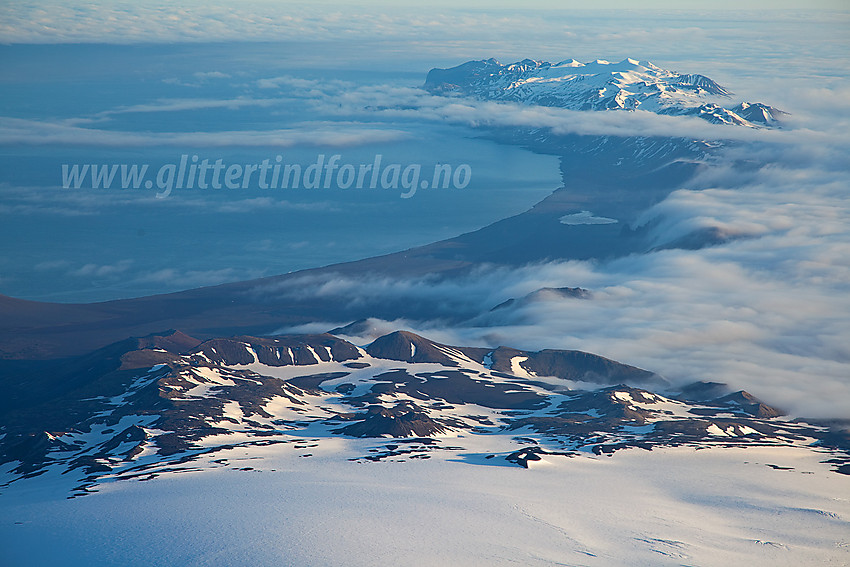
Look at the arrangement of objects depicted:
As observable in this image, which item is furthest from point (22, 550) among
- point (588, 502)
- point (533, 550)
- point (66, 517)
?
point (588, 502)

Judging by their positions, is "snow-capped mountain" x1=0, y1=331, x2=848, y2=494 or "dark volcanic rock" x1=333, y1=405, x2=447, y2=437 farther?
"dark volcanic rock" x1=333, y1=405, x2=447, y2=437

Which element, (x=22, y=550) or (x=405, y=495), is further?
(x=405, y=495)

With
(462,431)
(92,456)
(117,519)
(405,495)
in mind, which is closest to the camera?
(117,519)

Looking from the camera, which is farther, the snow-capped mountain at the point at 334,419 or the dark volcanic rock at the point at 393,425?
the dark volcanic rock at the point at 393,425

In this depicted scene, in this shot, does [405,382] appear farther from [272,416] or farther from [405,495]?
[405,495]

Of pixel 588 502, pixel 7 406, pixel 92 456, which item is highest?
pixel 588 502

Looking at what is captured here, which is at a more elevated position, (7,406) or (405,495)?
(405,495)

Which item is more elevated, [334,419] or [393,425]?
[393,425]

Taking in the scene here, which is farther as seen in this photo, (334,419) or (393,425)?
(334,419)
